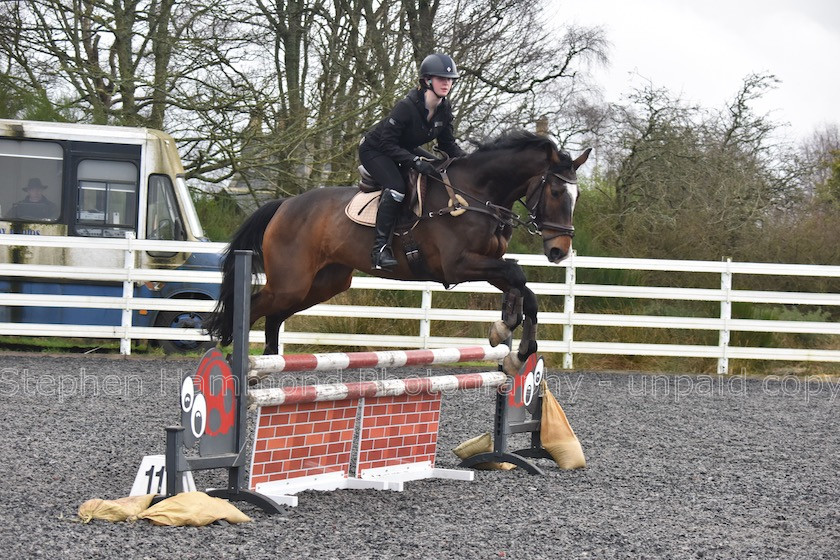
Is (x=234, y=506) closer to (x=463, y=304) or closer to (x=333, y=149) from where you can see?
(x=463, y=304)

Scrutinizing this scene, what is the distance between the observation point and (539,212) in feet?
18.9

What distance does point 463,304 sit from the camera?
40.6 ft

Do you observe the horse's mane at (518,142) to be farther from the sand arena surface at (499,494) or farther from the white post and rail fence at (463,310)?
the white post and rail fence at (463,310)

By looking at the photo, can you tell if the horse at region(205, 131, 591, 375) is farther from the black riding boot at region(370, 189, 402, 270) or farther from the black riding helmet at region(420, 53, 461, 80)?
the black riding helmet at region(420, 53, 461, 80)

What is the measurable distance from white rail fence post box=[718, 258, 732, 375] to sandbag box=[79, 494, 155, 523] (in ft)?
28.5

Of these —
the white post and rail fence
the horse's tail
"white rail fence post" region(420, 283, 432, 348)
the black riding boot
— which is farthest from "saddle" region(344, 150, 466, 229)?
"white rail fence post" region(420, 283, 432, 348)

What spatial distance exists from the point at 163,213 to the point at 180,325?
1370mm

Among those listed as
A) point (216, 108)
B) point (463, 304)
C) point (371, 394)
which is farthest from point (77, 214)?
point (371, 394)

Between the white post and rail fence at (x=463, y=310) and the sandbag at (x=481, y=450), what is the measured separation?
5.44m

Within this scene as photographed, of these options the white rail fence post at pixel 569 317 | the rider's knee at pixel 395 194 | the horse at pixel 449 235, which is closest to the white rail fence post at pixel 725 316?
the white rail fence post at pixel 569 317

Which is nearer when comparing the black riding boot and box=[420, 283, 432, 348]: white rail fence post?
the black riding boot

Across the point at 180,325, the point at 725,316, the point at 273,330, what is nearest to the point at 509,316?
the point at 273,330

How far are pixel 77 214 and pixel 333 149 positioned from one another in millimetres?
3825

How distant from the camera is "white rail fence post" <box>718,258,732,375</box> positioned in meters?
11.5
